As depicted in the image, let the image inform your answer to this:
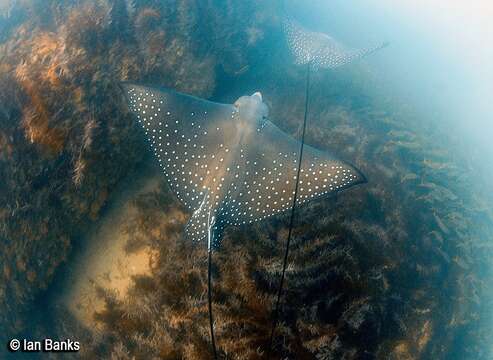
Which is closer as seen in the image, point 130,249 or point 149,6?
point 130,249

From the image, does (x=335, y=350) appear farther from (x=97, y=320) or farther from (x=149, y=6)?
(x=149, y=6)

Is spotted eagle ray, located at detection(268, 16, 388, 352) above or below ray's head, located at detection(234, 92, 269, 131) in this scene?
above

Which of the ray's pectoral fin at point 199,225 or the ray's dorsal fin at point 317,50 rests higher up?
the ray's dorsal fin at point 317,50

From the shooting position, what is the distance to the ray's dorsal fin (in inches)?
216

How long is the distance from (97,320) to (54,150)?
226 centimetres

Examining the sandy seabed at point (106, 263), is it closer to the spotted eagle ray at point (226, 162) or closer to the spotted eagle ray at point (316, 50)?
the spotted eagle ray at point (226, 162)

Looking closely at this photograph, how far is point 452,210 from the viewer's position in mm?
5852

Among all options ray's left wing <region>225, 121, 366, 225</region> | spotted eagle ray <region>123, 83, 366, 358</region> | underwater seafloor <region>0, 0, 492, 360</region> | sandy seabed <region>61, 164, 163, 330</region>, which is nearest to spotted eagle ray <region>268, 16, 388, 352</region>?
underwater seafloor <region>0, 0, 492, 360</region>

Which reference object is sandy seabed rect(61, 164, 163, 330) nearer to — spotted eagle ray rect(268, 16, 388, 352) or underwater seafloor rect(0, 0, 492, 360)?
underwater seafloor rect(0, 0, 492, 360)

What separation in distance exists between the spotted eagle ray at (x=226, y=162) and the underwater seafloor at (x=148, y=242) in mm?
841

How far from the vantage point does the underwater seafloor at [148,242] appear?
3342mm

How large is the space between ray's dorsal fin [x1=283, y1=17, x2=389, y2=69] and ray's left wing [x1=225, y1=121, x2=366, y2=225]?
3.03m

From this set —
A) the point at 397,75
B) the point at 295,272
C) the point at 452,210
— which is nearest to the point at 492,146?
the point at 397,75

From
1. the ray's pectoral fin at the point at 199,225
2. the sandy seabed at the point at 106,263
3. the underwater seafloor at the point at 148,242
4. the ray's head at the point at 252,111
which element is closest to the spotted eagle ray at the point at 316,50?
the underwater seafloor at the point at 148,242
